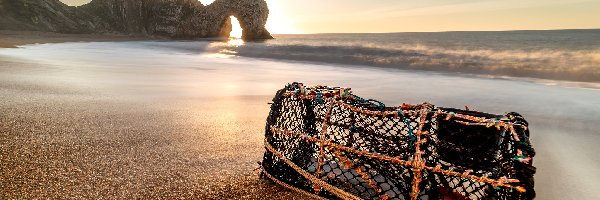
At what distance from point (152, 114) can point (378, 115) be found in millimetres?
2913

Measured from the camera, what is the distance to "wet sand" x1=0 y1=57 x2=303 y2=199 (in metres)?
1.91

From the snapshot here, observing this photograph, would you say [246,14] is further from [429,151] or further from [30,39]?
[429,151]

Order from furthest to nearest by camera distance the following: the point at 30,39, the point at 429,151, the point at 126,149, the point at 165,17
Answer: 1. the point at 165,17
2. the point at 30,39
3. the point at 126,149
4. the point at 429,151

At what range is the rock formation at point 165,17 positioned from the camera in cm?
5062

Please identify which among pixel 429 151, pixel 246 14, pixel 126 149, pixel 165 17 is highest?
pixel 246 14

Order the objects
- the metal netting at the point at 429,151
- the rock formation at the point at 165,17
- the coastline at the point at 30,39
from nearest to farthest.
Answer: the metal netting at the point at 429,151 → the coastline at the point at 30,39 → the rock formation at the point at 165,17

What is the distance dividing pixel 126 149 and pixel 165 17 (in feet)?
185

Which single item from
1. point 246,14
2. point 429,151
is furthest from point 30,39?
point 246,14

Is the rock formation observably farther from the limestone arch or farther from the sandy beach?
the sandy beach

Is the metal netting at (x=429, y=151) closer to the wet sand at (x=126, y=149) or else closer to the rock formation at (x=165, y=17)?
the wet sand at (x=126, y=149)

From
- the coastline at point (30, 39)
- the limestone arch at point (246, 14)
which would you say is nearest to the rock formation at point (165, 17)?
the limestone arch at point (246, 14)

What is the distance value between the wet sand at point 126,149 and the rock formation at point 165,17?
48.8 metres

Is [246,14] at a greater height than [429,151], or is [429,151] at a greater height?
[246,14]

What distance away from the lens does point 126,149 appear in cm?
250
